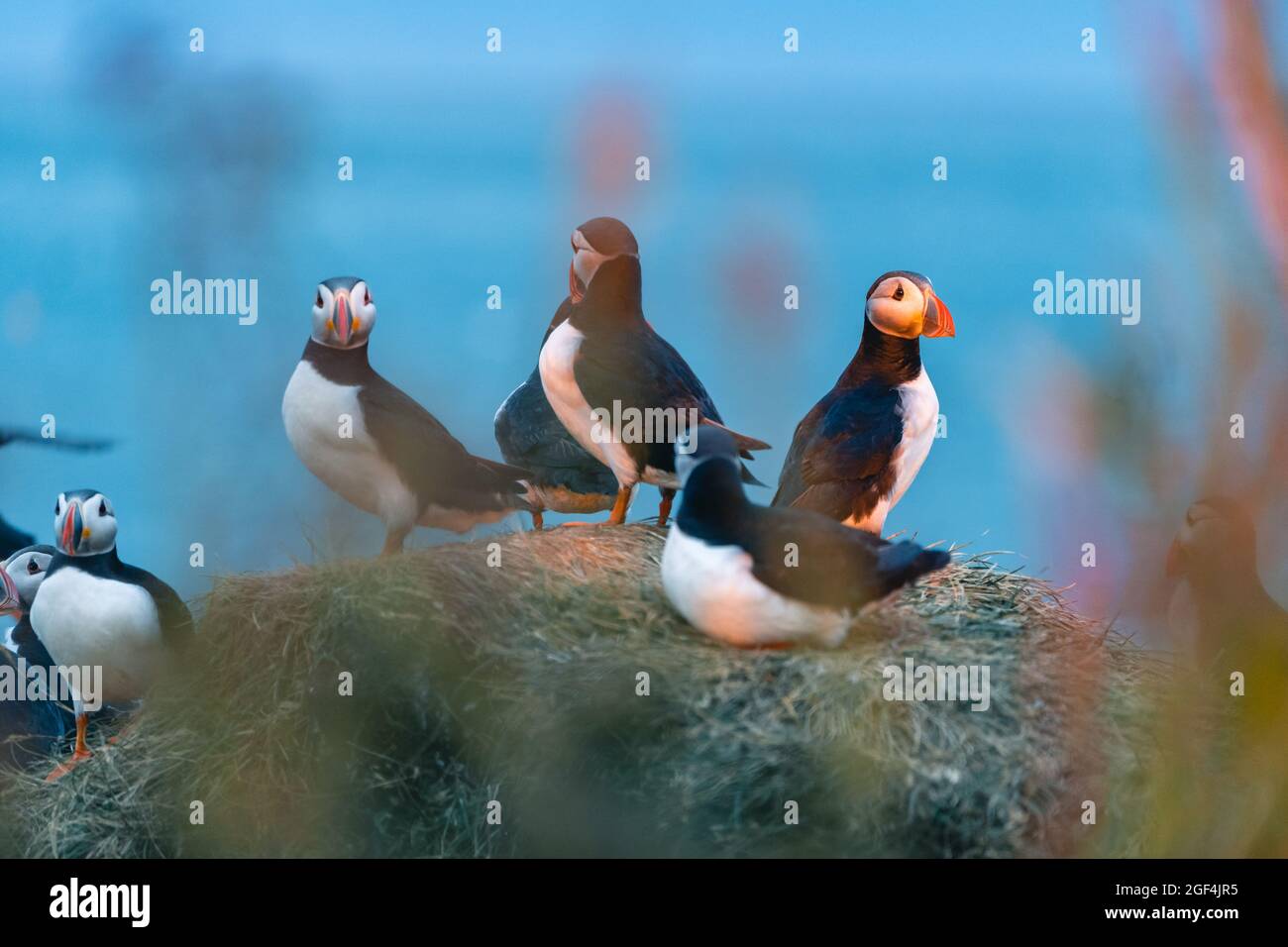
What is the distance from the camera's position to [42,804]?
5289mm

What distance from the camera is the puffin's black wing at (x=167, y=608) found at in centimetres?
556

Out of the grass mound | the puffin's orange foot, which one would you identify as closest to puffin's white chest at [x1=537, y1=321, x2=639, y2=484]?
the grass mound

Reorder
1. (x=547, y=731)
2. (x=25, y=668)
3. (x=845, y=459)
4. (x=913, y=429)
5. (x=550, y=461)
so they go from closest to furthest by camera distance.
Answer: (x=547, y=731) < (x=845, y=459) < (x=913, y=429) < (x=25, y=668) < (x=550, y=461)

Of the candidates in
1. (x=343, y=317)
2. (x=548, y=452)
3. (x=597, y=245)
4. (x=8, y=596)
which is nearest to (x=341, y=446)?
(x=343, y=317)

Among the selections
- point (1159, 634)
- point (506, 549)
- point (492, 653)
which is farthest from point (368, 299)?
point (1159, 634)

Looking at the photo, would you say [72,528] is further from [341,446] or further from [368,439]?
[368,439]

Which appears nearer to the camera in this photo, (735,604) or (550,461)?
(735,604)

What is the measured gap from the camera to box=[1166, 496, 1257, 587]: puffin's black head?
37.8 inches

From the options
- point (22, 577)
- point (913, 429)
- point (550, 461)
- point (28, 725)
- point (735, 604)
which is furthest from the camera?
point (22, 577)

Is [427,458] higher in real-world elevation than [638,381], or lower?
lower

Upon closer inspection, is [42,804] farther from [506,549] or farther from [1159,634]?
[1159,634]

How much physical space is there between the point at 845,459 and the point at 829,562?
1261 mm

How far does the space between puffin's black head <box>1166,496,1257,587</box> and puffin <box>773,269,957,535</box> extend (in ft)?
9.57

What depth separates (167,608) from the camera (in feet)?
18.9
